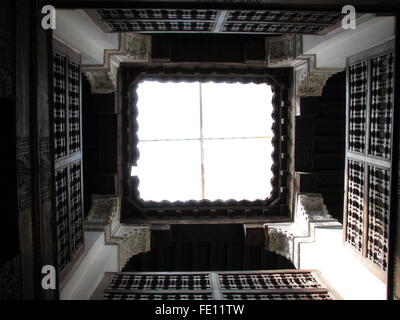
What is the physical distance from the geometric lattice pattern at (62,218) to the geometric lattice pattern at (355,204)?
529 cm

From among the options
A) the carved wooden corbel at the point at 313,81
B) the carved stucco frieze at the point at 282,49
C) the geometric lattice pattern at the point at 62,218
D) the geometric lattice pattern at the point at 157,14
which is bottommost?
the geometric lattice pattern at the point at 62,218

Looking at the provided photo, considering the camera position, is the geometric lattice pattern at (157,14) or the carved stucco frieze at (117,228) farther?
the carved stucco frieze at (117,228)

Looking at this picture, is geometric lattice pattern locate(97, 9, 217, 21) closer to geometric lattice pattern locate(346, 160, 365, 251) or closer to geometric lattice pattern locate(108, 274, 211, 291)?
geometric lattice pattern locate(346, 160, 365, 251)

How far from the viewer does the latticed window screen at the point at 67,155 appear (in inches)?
253

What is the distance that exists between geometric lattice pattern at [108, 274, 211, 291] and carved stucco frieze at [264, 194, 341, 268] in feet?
8.78

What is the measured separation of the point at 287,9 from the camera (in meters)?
5.77

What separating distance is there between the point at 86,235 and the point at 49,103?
156 inches

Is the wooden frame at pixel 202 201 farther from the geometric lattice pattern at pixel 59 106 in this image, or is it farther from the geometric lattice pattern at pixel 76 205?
the geometric lattice pattern at pixel 59 106

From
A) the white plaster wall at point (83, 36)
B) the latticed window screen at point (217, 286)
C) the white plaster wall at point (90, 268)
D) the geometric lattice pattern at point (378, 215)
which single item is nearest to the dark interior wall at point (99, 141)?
the white plaster wall at point (83, 36)

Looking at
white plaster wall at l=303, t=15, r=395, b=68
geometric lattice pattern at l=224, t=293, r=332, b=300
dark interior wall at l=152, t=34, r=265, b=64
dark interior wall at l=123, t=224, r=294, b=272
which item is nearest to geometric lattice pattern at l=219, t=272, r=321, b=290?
geometric lattice pattern at l=224, t=293, r=332, b=300

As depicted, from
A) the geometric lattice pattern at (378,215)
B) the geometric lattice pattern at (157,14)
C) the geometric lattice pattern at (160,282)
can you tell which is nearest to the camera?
the geometric lattice pattern at (157,14)

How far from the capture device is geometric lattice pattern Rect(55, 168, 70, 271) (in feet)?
21.2

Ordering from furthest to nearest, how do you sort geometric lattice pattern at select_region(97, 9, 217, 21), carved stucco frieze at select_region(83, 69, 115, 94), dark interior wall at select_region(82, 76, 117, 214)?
1. dark interior wall at select_region(82, 76, 117, 214)
2. carved stucco frieze at select_region(83, 69, 115, 94)
3. geometric lattice pattern at select_region(97, 9, 217, 21)

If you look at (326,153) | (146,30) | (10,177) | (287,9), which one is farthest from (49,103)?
(326,153)
